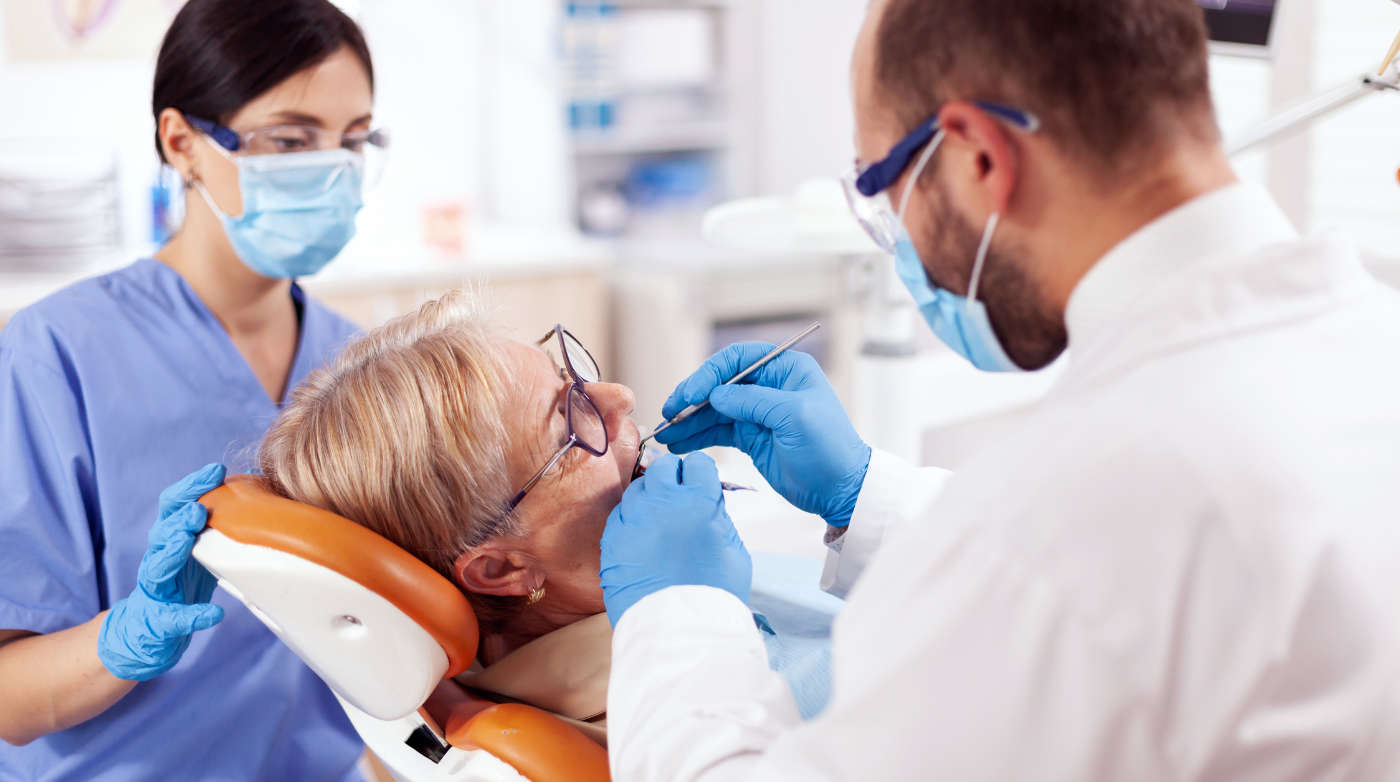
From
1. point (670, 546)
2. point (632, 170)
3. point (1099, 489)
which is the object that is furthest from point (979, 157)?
point (632, 170)

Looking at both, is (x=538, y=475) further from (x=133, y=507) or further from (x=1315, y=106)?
(x=1315, y=106)

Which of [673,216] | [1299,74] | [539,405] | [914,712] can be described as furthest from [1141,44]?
[673,216]

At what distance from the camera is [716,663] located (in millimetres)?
852

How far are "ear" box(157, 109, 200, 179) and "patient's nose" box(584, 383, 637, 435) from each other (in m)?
0.69

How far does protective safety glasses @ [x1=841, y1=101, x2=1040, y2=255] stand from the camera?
78 centimetres

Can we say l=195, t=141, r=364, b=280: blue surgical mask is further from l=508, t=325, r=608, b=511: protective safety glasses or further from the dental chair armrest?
the dental chair armrest

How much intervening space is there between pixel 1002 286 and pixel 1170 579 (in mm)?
314

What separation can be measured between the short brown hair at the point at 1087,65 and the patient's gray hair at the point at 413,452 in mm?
639

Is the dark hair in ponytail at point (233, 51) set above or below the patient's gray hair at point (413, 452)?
above

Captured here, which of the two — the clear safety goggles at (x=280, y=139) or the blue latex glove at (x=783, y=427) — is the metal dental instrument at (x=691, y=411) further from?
the clear safety goggles at (x=280, y=139)

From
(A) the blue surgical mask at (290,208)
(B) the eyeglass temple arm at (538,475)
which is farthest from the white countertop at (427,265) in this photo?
(B) the eyeglass temple arm at (538,475)

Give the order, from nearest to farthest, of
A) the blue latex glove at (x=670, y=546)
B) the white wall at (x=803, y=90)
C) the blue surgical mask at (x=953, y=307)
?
1. the blue surgical mask at (x=953, y=307)
2. the blue latex glove at (x=670, y=546)
3. the white wall at (x=803, y=90)

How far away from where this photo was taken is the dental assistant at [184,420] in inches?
44.2

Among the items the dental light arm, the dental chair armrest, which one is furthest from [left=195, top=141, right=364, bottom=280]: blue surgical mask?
the dental light arm
